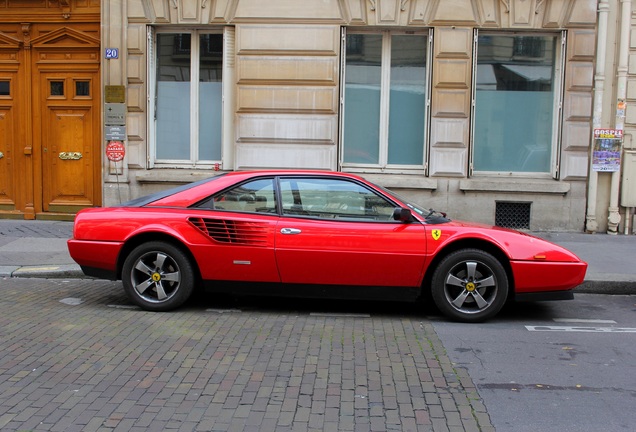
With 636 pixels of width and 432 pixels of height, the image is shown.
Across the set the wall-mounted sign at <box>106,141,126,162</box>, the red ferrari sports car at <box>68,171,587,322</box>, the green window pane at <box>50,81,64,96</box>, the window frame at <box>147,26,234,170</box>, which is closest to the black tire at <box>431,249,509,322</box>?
the red ferrari sports car at <box>68,171,587,322</box>

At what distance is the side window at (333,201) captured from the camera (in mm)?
6559

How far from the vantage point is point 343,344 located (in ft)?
18.6

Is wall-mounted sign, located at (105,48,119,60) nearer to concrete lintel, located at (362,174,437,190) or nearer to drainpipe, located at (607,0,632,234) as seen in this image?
concrete lintel, located at (362,174,437,190)

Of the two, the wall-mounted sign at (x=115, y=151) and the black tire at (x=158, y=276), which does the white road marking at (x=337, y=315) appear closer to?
the black tire at (x=158, y=276)

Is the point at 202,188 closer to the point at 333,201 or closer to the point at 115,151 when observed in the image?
the point at 333,201

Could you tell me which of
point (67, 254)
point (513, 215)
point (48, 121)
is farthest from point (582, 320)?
point (48, 121)

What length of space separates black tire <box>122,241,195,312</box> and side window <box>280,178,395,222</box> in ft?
3.88

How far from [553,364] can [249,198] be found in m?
3.27

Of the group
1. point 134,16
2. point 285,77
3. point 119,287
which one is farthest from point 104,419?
point 134,16

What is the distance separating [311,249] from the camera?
20.9 ft

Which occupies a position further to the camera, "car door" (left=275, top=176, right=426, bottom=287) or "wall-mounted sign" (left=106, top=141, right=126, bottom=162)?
"wall-mounted sign" (left=106, top=141, right=126, bottom=162)

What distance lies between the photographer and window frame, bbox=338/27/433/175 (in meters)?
12.0

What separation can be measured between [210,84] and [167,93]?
2.83 feet

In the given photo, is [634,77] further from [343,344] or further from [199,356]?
[199,356]
